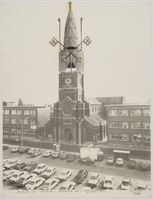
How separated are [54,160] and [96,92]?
69 cm

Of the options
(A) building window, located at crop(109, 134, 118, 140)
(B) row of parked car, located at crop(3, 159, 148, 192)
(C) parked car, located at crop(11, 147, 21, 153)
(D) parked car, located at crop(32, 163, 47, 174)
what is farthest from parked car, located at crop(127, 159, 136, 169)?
(C) parked car, located at crop(11, 147, 21, 153)

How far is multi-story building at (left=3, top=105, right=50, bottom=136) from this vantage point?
7.86ft

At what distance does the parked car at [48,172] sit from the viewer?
7.66 feet

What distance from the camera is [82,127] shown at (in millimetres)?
2402

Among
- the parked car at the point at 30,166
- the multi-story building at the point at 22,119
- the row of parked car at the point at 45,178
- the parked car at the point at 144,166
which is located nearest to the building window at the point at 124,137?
the parked car at the point at 144,166

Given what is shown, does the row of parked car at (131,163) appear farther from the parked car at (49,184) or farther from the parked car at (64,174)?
the parked car at (49,184)

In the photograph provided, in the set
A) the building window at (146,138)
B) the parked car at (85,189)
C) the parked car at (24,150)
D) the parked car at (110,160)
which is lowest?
the parked car at (85,189)

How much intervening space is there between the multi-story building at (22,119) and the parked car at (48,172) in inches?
13.5

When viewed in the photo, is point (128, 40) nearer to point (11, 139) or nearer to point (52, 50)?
point (52, 50)

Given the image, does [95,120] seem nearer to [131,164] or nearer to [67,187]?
[131,164]

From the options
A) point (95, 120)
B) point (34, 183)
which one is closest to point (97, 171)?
point (95, 120)

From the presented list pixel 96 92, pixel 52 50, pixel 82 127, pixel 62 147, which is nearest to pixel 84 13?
pixel 52 50

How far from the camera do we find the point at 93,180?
2281 mm

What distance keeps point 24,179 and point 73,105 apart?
2.48ft
